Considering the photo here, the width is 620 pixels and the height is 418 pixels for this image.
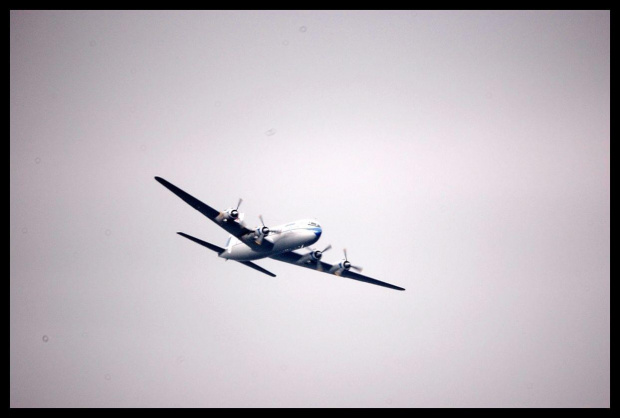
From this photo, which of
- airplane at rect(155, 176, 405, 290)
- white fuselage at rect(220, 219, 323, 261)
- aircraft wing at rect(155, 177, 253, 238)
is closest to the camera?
aircraft wing at rect(155, 177, 253, 238)

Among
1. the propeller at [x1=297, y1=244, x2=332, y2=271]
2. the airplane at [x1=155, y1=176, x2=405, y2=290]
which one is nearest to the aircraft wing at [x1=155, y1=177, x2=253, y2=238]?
the airplane at [x1=155, y1=176, x2=405, y2=290]

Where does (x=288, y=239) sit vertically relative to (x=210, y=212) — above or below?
above

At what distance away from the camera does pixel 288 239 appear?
41.7m

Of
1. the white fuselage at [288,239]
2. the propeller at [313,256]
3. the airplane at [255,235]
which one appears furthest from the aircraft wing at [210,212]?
the propeller at [313,256]

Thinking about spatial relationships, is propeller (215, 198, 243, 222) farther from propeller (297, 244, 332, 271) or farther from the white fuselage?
propeller (297, 244, 332, 271)

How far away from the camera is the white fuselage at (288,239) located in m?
41.3

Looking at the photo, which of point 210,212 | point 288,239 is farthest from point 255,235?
point 210,212

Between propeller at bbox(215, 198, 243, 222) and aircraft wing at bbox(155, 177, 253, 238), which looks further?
propeller at bbox(215, 198, 243, 222)

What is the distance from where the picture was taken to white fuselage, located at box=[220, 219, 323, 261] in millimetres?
41281

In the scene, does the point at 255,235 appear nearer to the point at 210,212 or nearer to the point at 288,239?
the point at 288,239

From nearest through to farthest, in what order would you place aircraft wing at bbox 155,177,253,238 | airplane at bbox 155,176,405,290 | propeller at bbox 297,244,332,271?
1. aircraft wing at bbox 155,177,253,238
2. airplane at bbox 155,176,405,290
3. propeller at bbox 297,244,332,271

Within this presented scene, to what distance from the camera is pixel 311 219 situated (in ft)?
139
